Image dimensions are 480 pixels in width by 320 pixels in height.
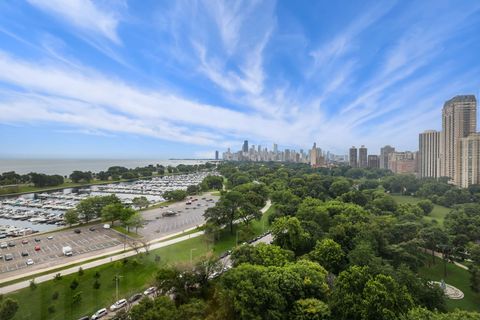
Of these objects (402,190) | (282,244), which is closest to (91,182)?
(282,244)

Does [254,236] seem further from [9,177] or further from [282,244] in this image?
Result: [9,177]

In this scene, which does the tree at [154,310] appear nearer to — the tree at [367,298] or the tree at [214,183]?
the tree at [367,298]

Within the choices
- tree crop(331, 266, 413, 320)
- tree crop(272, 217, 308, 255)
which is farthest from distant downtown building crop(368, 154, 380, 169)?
tree crop(331, 266, 413, 320)

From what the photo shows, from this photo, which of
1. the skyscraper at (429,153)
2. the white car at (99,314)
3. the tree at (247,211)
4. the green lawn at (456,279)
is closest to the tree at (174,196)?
the tree at (247,211)

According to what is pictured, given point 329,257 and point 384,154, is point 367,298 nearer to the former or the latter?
point 329,257

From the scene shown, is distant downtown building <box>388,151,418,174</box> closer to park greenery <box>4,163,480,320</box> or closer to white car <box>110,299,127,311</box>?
park greenery <box>4,163,480,320</box>

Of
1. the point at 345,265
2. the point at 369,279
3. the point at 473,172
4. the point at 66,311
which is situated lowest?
the point at 66,311

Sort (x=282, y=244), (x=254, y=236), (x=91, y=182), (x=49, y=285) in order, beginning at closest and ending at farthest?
(x=49, y=285)
(x=282, y=244)
(x=254, y=236)
(x=91, y=182)
